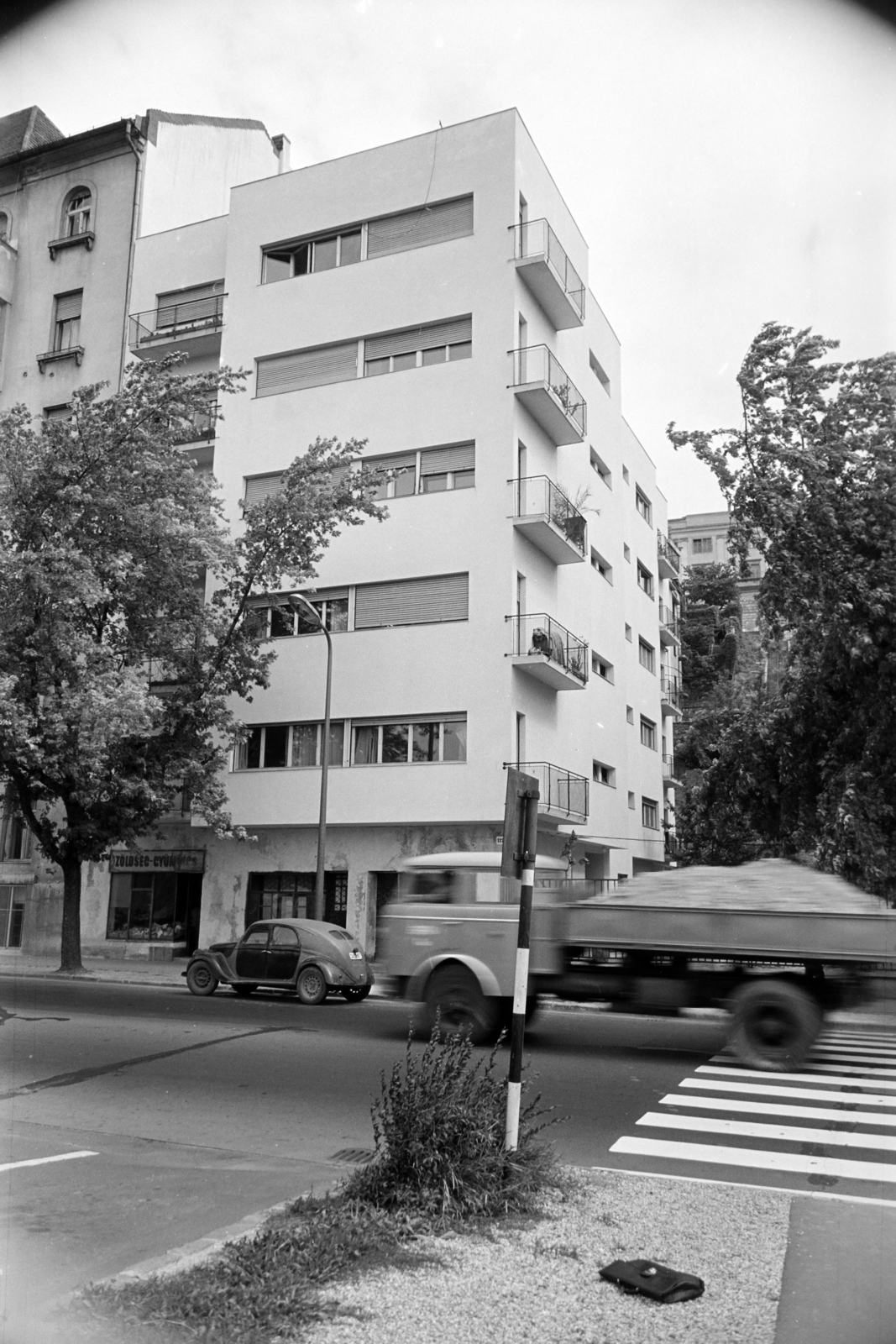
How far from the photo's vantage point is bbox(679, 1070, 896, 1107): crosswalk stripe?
31.1 feet

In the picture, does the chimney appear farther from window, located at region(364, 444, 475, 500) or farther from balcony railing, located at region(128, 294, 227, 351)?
window, located at region(364, 444, 475, 500)

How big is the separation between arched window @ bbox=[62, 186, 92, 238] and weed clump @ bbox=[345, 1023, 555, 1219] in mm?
33899

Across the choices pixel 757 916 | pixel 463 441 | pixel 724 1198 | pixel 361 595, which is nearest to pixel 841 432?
pixel 463 441

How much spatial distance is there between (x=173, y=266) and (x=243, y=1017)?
24.8m

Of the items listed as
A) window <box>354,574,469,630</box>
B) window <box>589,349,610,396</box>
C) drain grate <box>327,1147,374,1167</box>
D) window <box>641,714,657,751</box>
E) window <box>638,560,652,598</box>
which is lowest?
drain grate <box>327,1147,374,1167</box>

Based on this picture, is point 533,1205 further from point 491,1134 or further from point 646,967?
point 646,967

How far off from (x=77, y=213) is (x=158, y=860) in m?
20.2

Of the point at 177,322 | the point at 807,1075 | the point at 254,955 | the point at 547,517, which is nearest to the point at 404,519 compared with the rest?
the point at 547,517

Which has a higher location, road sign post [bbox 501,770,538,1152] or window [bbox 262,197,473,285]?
window [bbox 262,197,473,285]

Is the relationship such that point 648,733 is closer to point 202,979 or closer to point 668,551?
point 668,551

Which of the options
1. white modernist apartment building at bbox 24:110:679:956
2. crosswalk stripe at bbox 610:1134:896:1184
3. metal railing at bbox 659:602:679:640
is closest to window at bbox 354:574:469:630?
white modernist apartment building at bbox 24:110:679:956

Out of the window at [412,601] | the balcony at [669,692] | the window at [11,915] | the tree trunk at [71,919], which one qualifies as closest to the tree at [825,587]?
the window at [412,601]

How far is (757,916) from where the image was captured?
11.5m

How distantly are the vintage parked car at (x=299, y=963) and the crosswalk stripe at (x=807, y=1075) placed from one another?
292 inches
